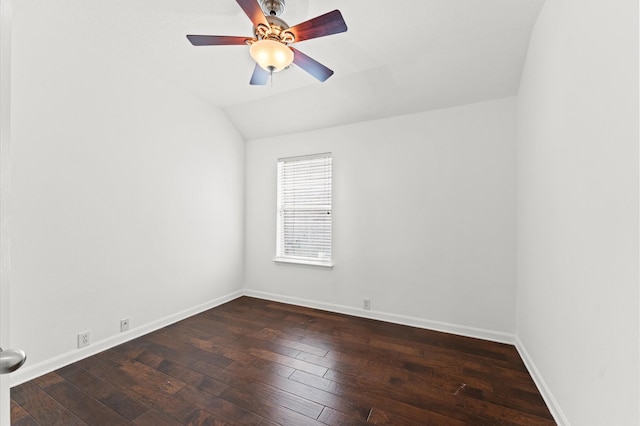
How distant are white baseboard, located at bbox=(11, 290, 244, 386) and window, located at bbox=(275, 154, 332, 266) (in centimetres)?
132

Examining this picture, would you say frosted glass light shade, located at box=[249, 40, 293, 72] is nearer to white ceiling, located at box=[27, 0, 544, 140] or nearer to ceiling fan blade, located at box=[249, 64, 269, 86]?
ceiling fan blade, located at box=[249, 64, 269, 86]

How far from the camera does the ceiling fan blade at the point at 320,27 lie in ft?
5.23

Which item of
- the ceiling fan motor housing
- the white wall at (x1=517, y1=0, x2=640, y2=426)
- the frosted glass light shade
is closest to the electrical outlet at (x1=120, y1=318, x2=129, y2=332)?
the frosted glass light shade

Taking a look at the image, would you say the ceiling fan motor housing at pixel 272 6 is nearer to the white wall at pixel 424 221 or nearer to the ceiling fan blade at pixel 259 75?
the ceiling fan blade at pixel 259 75

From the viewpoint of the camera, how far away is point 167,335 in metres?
2.78

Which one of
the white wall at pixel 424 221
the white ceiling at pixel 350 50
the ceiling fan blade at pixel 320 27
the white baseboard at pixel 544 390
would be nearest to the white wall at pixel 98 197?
the white ceiling at pixel 350 50

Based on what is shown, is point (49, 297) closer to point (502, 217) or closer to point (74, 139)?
point (74, 139)

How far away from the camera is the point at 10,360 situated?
0.54 metres

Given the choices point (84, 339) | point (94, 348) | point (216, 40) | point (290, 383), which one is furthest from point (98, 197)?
point (290, 383)

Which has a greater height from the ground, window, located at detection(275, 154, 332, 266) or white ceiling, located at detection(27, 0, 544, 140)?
white ceiling, located at detection(27, 0, 544, 140)

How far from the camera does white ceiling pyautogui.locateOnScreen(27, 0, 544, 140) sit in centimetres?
201

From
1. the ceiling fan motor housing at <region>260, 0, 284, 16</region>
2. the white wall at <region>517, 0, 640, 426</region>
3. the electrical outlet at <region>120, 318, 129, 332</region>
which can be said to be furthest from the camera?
the electrical outlet at <region>120, 318, 129, 332</region>

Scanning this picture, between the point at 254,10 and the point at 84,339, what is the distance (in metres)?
2.88

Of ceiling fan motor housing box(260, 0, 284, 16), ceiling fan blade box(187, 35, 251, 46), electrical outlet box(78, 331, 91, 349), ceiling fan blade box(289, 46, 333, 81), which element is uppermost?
ceiling fan motor housing box(260, 0, 284, 16)
